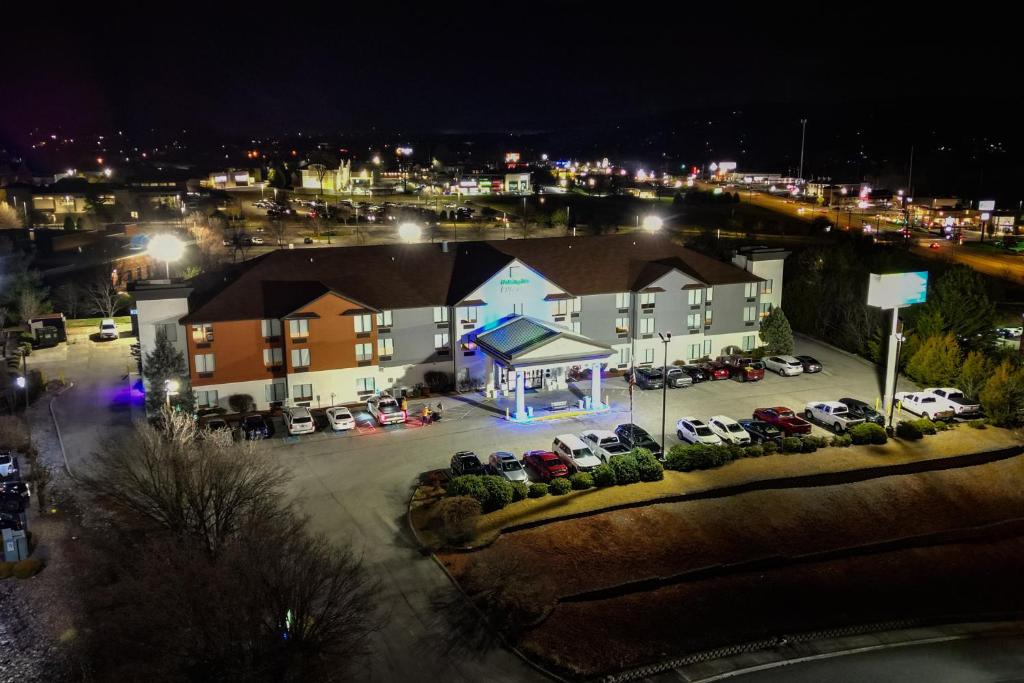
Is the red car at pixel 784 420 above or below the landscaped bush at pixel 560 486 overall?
above

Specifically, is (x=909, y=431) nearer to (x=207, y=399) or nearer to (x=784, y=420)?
(x=784, y=420)

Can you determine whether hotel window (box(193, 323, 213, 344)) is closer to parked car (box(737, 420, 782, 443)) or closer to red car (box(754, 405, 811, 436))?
parked car (box(737, 420, 782, 443))

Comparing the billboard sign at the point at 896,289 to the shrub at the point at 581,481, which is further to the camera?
the billboard sign at the point at 896,289

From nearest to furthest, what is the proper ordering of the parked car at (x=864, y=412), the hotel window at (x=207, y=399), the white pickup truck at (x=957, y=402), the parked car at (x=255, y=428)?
the parked car at (x=255, y=428) → the parked car at (x=864, y=412) → the white pickup truck at (x=957, y=402) → the hotel window at (x=207, y=399)

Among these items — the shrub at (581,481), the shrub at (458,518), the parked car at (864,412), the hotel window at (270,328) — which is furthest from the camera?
the hotel window at (270,328)

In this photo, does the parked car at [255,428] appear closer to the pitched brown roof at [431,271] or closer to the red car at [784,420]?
the pitched brown roof at [431,271]

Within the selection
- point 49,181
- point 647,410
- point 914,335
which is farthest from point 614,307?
point 49,181

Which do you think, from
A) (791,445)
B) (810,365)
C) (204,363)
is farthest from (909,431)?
(204,363)

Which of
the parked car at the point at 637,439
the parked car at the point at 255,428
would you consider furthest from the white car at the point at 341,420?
the parked car at the point at 637,439
